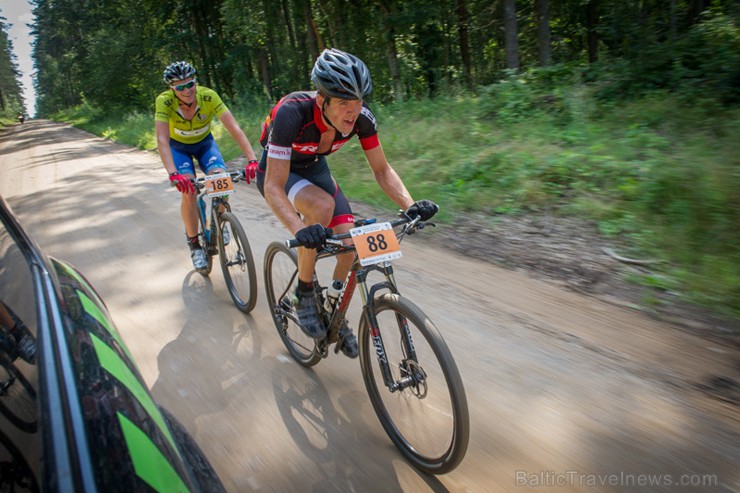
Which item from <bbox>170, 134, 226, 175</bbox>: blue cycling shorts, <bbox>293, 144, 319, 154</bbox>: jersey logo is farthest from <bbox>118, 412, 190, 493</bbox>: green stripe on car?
<bbox>170, 134, 226, 175</bbox>: blue cycling shorts

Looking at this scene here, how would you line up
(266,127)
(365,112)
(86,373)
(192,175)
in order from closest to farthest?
1. (86,373)
2. (365,112)
3. (266,127)
4. (192,175)

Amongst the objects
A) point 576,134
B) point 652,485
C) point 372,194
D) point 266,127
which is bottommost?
point 652,485

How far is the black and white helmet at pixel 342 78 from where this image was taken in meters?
2.56

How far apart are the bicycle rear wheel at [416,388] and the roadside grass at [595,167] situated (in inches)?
95.9

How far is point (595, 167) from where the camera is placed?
6051 mm

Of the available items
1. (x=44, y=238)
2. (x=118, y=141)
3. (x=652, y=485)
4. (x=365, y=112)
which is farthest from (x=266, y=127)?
(x=118, y=141)

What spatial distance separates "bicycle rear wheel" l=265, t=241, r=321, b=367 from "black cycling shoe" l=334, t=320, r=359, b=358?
224 millimetres

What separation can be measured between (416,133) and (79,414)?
8.65 metres

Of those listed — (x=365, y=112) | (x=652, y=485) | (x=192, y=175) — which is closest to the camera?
(x=652, y=485)

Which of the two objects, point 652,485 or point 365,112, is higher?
point 365,112

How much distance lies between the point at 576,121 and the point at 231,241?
20.6 ft

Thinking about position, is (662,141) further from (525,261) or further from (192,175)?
(192,175)

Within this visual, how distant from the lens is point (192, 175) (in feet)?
16.4

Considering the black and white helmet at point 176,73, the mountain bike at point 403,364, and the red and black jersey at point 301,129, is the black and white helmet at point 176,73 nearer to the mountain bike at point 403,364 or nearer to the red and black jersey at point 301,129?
the red and black jersey at point 301,129
